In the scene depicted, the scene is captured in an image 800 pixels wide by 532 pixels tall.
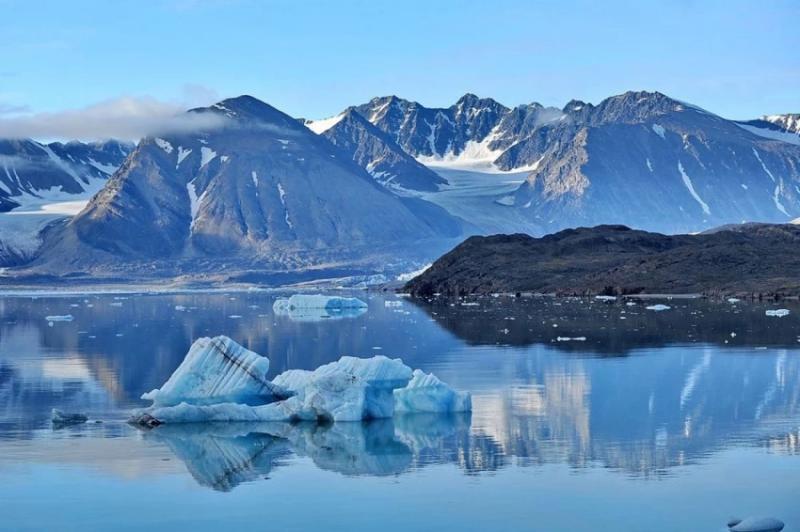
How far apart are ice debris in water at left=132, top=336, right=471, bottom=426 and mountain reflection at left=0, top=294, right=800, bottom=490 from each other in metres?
0.55

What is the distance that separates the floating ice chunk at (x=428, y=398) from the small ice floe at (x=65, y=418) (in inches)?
286

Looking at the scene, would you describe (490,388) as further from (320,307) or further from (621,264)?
(621,264)

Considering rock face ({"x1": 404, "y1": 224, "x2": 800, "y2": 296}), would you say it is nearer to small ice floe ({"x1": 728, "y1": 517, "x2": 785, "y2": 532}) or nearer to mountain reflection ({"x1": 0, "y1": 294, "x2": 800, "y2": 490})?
mountain reflection ({"x1": 0, "y1": 294, "x2": 800, "y2": 490})

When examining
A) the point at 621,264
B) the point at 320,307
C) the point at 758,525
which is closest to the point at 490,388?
the point at 758,525

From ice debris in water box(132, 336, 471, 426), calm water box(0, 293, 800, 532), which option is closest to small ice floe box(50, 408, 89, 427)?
calm water box(0, 293, 800, 532)

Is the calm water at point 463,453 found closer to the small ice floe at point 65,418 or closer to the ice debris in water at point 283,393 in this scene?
the small ice floe at point 65,418

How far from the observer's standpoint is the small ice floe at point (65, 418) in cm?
2941

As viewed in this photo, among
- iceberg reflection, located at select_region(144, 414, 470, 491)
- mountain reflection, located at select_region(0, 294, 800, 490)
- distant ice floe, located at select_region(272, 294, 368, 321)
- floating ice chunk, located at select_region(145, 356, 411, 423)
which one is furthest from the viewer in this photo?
distant ice floe, located at select_region(272, 294, 368, 321)

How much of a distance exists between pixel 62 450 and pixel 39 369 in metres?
18.7

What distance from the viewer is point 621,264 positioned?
129m

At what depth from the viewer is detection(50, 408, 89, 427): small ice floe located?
29406 mm

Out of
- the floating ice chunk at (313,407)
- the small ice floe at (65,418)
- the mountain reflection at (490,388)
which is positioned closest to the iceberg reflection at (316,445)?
the mountain reflection at (490,388)

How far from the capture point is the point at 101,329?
68125 mm

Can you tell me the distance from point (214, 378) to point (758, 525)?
1525cm
